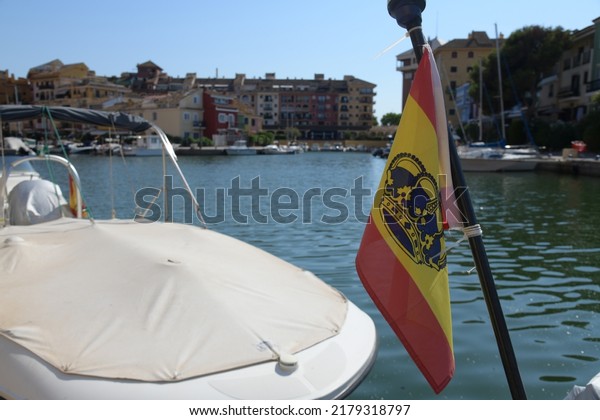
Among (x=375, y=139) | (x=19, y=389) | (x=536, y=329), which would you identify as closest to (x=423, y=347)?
(x=19, y=389)

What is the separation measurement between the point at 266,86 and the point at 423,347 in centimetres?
12631

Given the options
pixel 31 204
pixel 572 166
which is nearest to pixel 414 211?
pixel 31 204

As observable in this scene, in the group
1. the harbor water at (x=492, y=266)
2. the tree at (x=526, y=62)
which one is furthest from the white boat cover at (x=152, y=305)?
the tree at (x=526, y=62)

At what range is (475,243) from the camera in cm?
255

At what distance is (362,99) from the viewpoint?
126m

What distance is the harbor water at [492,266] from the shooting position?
217 inches

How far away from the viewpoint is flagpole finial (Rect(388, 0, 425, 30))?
261 cm

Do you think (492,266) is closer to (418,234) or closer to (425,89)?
(418,234)

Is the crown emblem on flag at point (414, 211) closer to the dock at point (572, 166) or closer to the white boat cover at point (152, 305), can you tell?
the white boat cover at point (152, 305)

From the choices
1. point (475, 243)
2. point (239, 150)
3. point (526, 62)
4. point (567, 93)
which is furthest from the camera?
point (239, 150)

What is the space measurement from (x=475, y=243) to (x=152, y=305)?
267 cm

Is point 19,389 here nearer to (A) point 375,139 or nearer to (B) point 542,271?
(B) point 542,271

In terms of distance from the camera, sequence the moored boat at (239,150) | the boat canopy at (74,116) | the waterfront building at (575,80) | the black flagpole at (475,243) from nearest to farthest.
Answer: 1. the black flagpole at (475,243)
2. the boat canopy at (74,116)
3. the waterfront building at (575,80)
4. the moored boat at (239,150)

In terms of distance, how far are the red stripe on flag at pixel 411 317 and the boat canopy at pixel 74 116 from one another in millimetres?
7136
